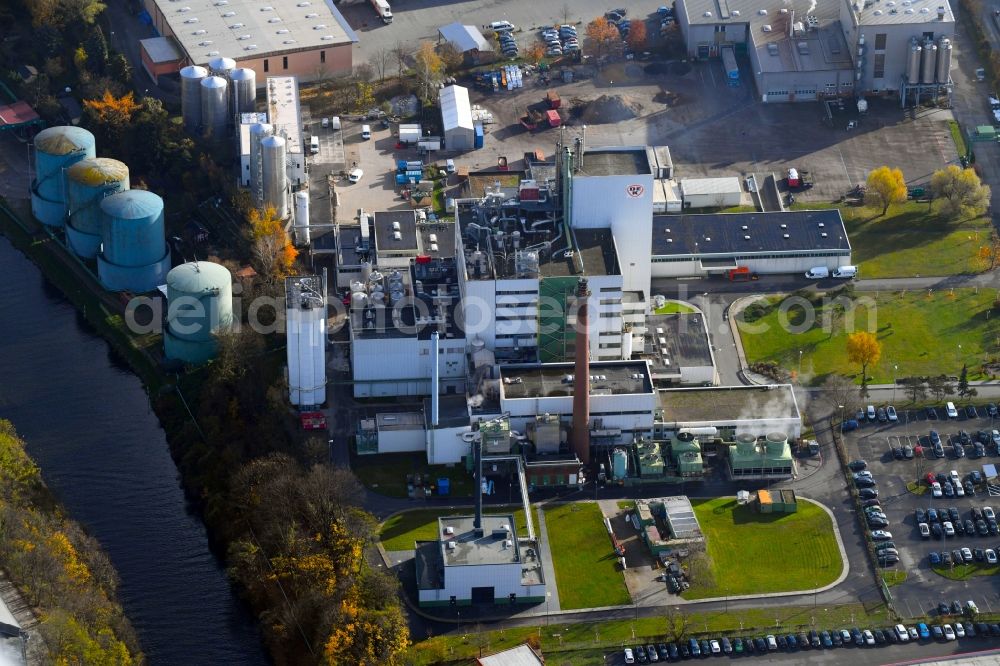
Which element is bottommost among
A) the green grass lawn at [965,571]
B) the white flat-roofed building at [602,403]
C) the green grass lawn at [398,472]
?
the green grass lawn at [965,571]

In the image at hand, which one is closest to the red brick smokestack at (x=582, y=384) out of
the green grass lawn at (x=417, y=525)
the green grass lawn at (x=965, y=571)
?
the green grass lawn at (x=417, y=525)

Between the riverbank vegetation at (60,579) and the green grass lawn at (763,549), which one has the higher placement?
the riverbank vegetation at (60,579)

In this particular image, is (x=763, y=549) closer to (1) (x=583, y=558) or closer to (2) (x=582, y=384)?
(1) (x=583, y=558)

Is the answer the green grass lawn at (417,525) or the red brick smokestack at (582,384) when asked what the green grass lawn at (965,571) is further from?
the green grass lawn at (417,525)

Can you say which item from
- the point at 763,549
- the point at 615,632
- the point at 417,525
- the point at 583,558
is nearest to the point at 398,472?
the point at 417,525

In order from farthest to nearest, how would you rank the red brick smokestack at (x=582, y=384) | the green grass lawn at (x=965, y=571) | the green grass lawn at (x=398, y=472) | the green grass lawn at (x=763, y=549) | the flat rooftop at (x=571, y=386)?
the flat rooftop at (x=571, y=386), the green grass lawn at (x=398, y=472), the red brick smokestack at (x=582, y=384), the green grass lawn at (x=965, y=571), the green grass lawn at (x=763, y=549)

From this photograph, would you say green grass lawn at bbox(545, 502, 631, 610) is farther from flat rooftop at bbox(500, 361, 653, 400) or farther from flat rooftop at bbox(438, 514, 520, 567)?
flat rooftop at bbox(500, 361, 653, 400)

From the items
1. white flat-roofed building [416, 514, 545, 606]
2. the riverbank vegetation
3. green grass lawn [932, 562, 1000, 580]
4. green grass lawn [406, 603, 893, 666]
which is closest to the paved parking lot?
green grass lawn [932, 562, 1000, 580]

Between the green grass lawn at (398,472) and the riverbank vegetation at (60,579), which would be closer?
the riverbank vegetation at (60,579)
